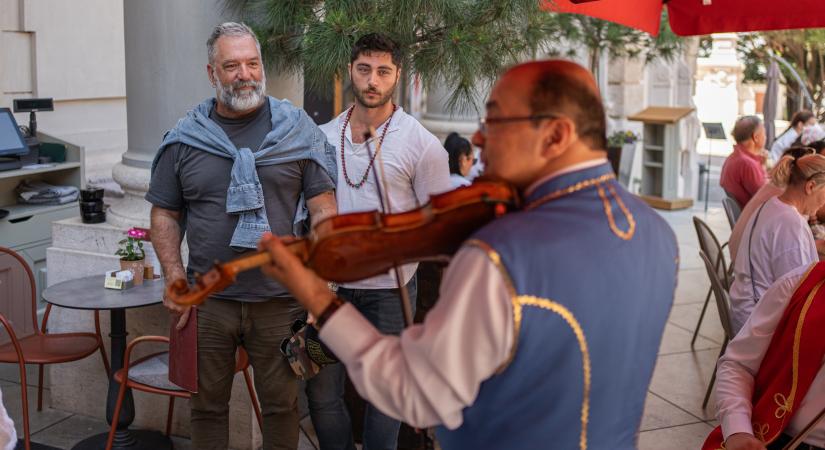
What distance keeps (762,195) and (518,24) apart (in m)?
1.50

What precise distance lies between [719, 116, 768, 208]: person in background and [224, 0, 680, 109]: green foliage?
3.27 metres

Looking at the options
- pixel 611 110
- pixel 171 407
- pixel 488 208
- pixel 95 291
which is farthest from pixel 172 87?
pixel 611 110

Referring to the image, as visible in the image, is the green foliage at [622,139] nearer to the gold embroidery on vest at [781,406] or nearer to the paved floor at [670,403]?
the paved floor at [670,403]

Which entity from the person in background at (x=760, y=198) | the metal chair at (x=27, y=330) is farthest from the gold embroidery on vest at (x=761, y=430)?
the metal chair at (x=27, y=330)

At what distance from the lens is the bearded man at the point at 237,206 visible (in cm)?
354

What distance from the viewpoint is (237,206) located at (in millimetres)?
3463

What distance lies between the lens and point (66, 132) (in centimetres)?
833

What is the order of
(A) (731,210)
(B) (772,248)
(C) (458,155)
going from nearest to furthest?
(B) (772,248) < (C) (458,155) < (A) (731,210)

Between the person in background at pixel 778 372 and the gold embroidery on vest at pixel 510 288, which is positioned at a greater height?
the gold embroidery on vest at pixel 510 288

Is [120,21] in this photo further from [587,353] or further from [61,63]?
[587,353]

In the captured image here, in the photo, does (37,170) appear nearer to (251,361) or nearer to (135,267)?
(135,267)

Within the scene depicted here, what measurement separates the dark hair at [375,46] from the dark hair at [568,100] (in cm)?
212

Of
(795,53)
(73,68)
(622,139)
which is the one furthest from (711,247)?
(795,53)

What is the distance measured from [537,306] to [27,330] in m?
3.84
